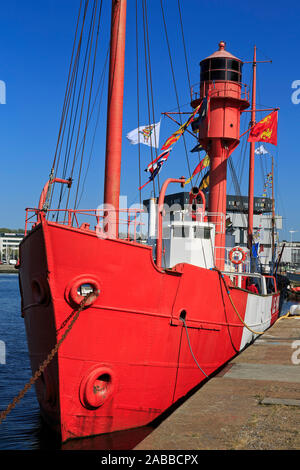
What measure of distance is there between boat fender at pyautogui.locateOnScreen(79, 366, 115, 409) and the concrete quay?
57.1 inches

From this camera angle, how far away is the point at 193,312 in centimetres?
959

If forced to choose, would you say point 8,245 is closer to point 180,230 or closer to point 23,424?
point 180,230

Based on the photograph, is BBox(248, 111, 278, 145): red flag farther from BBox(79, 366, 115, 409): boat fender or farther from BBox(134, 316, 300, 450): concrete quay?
BBox(79, 366, 115, 409): boat fender

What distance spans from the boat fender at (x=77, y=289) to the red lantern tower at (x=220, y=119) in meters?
9.45

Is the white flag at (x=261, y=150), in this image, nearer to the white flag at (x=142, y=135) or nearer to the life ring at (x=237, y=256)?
the life ring at (x=237, y=256)

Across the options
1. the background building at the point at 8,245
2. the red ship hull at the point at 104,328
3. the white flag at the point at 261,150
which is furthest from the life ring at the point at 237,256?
the background building at the point at 8,245

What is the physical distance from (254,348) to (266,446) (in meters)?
6.69

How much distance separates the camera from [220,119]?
1706cm

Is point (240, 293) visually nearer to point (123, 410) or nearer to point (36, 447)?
point (123, 410)

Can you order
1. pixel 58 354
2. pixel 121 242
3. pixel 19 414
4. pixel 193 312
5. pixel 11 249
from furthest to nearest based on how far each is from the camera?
pixel 11 249, pixel 19 414, pixel 193 312, pixel 121 242, pixel 58 354

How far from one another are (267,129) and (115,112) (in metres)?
12.6

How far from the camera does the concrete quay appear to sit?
5418 mm

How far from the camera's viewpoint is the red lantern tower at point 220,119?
55.8 feet

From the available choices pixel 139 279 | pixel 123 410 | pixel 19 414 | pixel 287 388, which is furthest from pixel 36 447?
pixel 287 388
